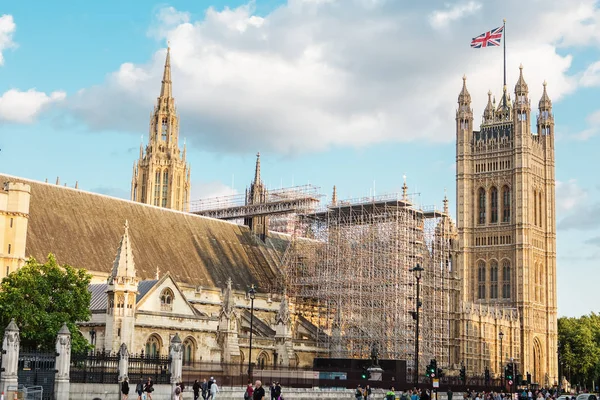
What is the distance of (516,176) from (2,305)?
78.6m

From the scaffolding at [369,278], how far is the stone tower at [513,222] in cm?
3922

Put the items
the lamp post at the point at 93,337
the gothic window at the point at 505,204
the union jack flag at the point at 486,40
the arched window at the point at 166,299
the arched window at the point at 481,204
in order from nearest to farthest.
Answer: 1. the lamp post at the point at 93,337
2. the arched window at the point at 166,299
3. the union jack flag at the point at 486,40
4. the gothic window at the point at 505,204
5. the arched window at the point at 481,204

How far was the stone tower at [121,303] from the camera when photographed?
48.7 meters

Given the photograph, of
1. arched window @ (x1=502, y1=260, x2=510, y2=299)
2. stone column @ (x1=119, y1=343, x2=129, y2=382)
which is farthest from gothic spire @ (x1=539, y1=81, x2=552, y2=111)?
stone column @ (x1=119, y1=343, x2=129, y2=382)

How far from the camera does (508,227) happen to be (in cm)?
11200

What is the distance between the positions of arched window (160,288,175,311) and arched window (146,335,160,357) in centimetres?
175

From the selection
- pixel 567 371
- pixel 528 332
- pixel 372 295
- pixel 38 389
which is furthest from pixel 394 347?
pixel 567 371

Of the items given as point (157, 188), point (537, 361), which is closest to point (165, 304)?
point (157, 188)

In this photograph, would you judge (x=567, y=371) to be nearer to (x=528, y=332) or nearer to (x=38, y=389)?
(x=528, y=332)

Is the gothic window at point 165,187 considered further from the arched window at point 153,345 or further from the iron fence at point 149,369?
the iron fence at point 149,369

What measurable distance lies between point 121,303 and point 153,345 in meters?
3.48

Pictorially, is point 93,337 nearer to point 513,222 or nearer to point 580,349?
point 513,222

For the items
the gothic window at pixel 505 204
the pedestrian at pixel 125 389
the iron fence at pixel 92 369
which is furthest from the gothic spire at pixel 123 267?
the gothic window at pixel 505 204

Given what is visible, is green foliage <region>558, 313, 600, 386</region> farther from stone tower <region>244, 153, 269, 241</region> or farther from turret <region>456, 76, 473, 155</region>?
stone tower <region>244, 153, 269, 241</region>
